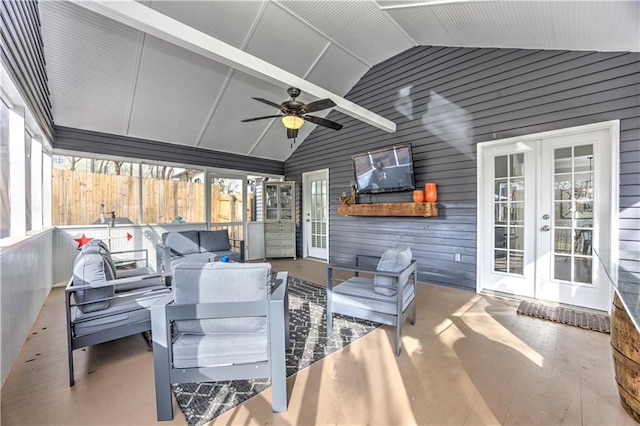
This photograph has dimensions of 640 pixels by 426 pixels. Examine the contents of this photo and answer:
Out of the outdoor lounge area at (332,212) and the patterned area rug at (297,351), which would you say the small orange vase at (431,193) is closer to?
the outdoor lounge area at (332,212)

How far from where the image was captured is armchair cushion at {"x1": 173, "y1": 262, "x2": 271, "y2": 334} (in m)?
1.65

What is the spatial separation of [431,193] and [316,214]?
3.09 m

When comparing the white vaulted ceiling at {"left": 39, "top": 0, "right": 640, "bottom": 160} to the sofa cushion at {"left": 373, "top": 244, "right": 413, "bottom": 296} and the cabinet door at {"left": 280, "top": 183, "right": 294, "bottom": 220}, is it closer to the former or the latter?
the cabinet door at {"left": 280, "top": 183, "right": 294, "bottom": 220}

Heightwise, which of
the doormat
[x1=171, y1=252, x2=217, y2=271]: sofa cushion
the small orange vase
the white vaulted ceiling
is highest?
the white vaulted ceiling

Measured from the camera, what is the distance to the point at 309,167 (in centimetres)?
684

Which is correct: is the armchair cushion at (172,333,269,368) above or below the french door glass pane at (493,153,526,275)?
below

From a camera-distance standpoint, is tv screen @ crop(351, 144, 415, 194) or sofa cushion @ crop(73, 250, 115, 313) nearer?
sofa cushion @ crop(73, 250, 115, 313)

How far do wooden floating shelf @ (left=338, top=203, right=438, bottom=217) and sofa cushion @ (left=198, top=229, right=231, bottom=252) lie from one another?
2.40 m

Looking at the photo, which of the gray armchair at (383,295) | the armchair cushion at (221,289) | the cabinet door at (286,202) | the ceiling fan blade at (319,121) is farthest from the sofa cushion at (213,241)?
the armchair cushion at (221,289)

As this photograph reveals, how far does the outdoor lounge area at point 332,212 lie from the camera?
5.62 feet

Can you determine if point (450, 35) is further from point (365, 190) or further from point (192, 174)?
point (192, 174)

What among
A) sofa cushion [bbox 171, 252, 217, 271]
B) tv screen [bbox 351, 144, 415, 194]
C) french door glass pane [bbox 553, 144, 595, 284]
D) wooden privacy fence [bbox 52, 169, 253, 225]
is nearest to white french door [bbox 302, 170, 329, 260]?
tv screen [bbox 351, 144, 415, 194]

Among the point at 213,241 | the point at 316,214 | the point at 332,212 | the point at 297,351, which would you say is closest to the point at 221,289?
the point at 297,351

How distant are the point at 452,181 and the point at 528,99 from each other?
1.39m
